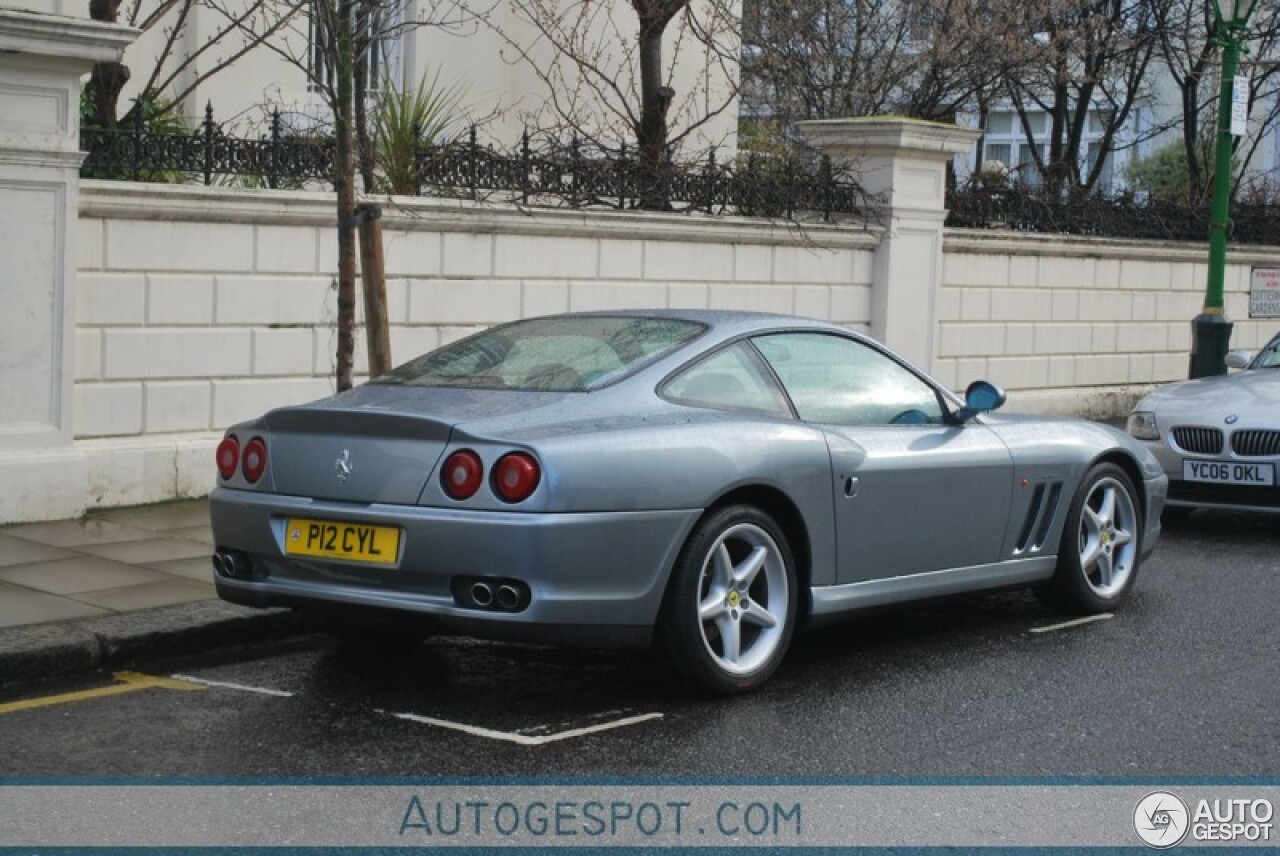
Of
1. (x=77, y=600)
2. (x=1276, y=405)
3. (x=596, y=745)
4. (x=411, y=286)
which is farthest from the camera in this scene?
(x=411, y=286)

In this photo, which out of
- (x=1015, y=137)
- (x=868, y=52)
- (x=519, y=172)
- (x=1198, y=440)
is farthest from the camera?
(x=1015, y=137)

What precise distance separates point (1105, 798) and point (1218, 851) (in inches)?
18.4

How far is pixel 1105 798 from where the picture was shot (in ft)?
17.9

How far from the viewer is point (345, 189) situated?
9.88 meters

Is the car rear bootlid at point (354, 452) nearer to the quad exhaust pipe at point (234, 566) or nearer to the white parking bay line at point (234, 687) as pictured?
the quad exhaust pipe at point (234, 566)

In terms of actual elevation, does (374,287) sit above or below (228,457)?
above

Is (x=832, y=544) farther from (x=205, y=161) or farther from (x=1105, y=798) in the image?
(x=205, y=161)

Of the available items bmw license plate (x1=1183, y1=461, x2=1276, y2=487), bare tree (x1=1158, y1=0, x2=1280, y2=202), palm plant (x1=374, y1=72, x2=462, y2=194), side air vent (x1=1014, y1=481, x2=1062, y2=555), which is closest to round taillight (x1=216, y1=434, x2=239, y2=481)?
side air vent (x1=1014, y1=481, x2=1062, y2=555)

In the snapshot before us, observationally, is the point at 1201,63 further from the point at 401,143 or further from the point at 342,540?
the point at 342,540

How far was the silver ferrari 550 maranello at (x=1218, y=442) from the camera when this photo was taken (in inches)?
436

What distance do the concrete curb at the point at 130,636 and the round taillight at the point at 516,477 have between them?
197 centimetres

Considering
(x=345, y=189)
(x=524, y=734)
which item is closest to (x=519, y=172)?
(x=345, y=189)

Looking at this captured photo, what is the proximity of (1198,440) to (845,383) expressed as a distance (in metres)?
4.65

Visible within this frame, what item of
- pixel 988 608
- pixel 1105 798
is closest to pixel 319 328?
pixel 988 608
